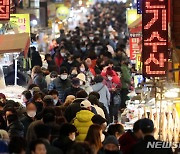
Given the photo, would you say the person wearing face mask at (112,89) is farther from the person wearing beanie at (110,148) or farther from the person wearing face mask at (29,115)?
the person wearing beanie at (110,148)

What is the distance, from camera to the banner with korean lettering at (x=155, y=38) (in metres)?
15.9

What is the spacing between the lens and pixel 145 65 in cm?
1592

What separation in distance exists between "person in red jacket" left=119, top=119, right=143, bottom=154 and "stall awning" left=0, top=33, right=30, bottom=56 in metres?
6.73

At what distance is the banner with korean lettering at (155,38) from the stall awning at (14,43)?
4.18 m

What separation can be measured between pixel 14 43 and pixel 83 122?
552 cm

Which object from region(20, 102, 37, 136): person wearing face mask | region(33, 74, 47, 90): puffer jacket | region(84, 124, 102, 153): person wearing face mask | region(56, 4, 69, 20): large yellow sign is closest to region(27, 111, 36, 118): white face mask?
region(20, 102, 37, 136): person wearing face mask

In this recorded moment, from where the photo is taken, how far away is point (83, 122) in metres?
14.5

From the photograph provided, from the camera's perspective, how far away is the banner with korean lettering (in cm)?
1588

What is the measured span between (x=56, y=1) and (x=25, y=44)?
3843 cm

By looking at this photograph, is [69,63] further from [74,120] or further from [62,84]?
[74,120]

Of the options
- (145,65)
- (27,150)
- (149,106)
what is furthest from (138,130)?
(149,106)

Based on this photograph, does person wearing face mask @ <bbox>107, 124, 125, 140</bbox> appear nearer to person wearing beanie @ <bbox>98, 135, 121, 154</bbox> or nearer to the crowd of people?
the crowd of people

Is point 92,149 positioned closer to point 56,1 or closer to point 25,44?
point 25,44

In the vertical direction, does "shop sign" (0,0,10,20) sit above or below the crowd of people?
above
